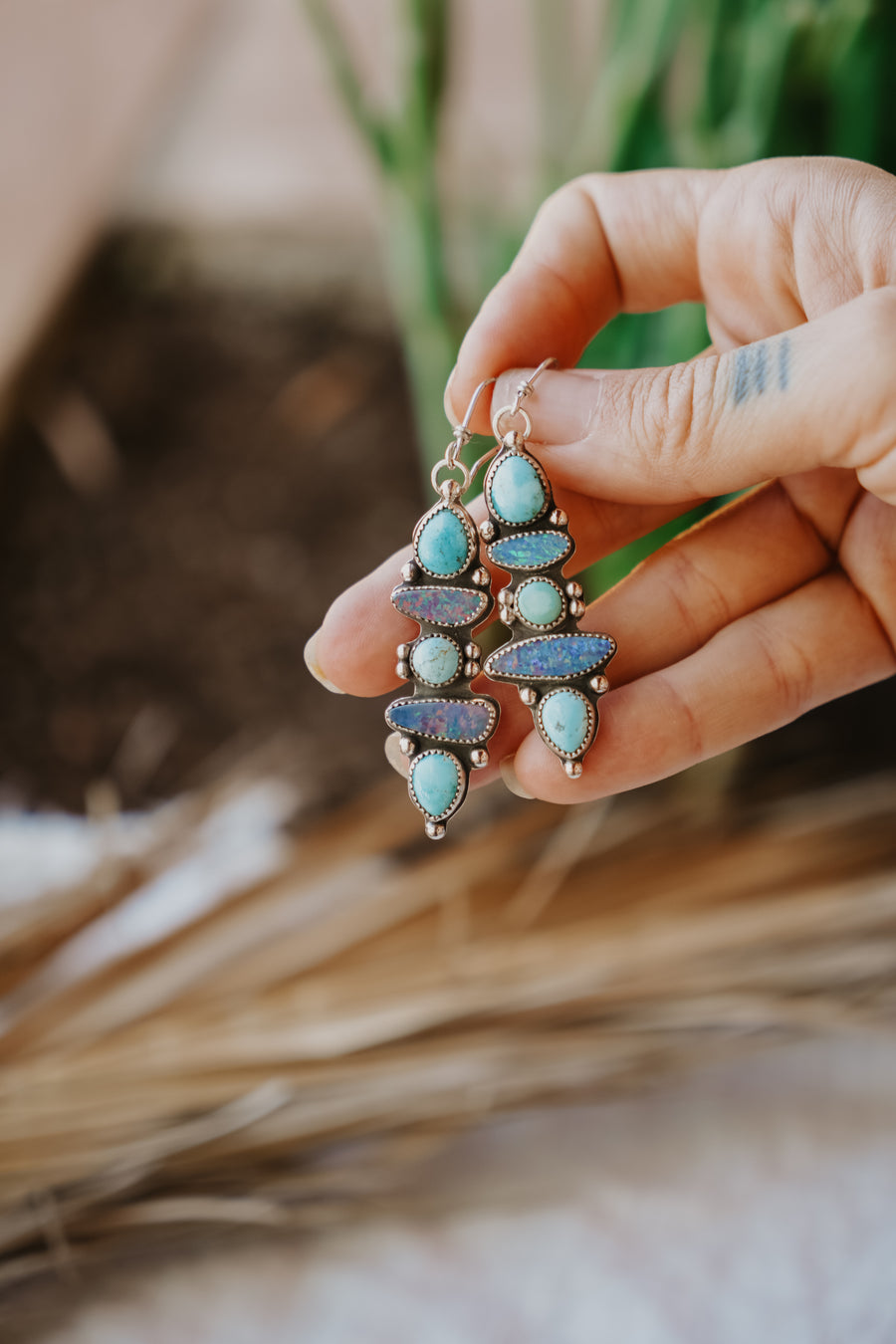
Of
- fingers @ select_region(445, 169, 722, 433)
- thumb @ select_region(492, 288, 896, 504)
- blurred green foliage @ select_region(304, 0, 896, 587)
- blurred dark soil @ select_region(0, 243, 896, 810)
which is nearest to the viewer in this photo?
thumb @ select_region(492, 288, 896, 504)

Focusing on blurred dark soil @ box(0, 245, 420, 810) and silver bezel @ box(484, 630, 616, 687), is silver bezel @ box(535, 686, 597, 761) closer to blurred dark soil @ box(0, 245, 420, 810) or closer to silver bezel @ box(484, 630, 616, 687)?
silver bezel @ box(484, 630, 616, 687)

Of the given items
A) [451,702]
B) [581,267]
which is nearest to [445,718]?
[451,702]

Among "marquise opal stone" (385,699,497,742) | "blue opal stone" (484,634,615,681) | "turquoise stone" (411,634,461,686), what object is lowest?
"marquise opal stone" (385,699,497,742)

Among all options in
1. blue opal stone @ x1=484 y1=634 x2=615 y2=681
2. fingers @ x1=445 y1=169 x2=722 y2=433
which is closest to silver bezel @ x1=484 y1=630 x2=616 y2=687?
blue opal stone @ x1=484 y1=634 x2=615 y2=681

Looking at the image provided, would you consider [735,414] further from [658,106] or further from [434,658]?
[658,106]

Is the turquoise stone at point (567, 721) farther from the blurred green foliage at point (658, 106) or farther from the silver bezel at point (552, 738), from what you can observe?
the blurred green foliage at point (658, 106)

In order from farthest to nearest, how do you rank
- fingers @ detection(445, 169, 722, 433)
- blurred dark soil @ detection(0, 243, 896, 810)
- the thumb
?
1. blurred dark soil @ detection(0, 243, 896, 810)
2. fingers @ detection(445, 169, 722, 433)
3. the thumb

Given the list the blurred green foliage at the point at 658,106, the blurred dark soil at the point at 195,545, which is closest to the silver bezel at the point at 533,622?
the blurred green foliage at the point at 658,106
